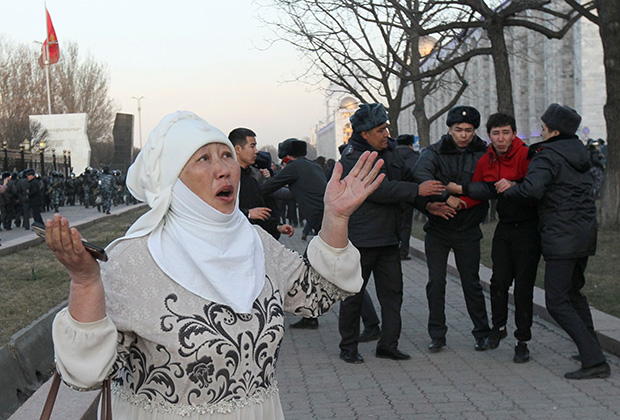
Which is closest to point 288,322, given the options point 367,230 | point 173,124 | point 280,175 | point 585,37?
point 280,175

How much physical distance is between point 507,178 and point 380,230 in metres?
1.10

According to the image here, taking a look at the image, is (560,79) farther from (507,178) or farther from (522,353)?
(522,353)

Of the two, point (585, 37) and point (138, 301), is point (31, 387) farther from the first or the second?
point (585, 37)

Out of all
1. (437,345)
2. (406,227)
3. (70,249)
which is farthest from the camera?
(406,227)

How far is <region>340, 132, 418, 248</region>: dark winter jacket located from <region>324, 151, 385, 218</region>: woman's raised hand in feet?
12.5

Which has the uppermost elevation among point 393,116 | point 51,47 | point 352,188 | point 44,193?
point 51,47

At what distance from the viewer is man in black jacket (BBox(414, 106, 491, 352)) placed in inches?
286

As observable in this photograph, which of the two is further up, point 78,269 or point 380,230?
point 78,269

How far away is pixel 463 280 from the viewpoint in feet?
24.5

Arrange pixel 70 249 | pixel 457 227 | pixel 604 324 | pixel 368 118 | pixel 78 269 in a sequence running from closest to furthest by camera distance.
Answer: pixel 70 249
pixel 78 269
pixel 368 118
pixel 457 227
pixel 604 324

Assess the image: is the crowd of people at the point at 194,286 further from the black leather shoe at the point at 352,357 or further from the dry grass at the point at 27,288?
the dry grass at the point at 27,288

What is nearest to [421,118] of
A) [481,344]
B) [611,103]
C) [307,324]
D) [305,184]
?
[611,103]

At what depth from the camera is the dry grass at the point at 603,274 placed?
8.75m

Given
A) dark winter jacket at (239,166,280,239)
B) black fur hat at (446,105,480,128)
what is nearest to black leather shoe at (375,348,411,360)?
dark winter jacket at (239,166,280,239)
